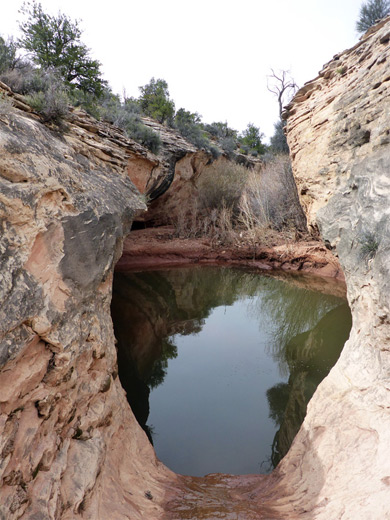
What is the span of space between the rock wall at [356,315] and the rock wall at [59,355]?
4.53ft

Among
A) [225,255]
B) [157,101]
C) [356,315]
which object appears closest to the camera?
[356,315]

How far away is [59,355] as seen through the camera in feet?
8.41

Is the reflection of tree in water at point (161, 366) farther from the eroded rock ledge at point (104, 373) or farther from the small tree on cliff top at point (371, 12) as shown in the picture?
the small tree on cliff top at point (371, 12)

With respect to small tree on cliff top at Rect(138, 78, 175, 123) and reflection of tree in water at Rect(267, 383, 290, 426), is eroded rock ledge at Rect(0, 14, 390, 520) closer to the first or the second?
reflection of tree in water at Rect(267, 383, 290, 426)

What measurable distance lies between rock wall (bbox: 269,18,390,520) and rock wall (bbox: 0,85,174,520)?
1.38m

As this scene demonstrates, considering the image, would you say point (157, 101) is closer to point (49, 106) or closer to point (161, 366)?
point (49, 106)

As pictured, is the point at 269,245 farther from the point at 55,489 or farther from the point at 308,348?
the point at 55,489

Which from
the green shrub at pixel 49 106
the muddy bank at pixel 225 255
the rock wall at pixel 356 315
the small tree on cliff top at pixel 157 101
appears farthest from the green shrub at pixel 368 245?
the small tree on cliff top at pixel 157 101

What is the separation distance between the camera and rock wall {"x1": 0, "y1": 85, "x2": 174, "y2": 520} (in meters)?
2.09

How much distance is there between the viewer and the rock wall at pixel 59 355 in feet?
6.84

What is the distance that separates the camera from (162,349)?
7016 millimetres

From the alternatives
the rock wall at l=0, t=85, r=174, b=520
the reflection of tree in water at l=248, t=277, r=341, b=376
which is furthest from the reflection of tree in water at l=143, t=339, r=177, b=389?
the rock wall at l=0, t=85, r=174, b=520

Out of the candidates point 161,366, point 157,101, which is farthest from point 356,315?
point 157,101

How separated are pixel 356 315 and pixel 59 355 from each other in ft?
9.88
